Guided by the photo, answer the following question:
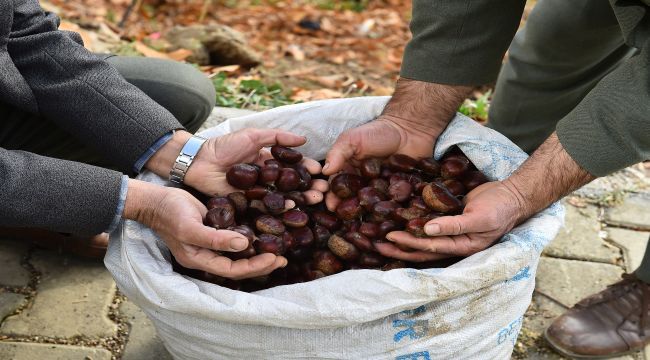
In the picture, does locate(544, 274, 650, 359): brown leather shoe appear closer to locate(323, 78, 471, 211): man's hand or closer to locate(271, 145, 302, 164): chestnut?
locate(323, 78, 471, 211): man's hand

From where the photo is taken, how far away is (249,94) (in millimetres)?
3645

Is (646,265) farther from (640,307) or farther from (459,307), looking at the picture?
(459,307)

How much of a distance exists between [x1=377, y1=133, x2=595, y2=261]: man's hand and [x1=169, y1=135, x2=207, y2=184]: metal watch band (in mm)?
604

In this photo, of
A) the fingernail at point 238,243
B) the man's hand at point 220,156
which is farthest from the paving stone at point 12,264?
the fingernail at point 238,243

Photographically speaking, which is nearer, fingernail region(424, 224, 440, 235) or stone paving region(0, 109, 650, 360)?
fingernail region(424, 224, 440, 235)

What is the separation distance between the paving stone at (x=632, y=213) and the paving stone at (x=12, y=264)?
7.57 feet

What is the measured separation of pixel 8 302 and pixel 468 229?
1548mm

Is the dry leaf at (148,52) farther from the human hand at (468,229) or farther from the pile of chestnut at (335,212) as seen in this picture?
the human hand at (468,229)

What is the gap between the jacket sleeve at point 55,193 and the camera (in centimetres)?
167

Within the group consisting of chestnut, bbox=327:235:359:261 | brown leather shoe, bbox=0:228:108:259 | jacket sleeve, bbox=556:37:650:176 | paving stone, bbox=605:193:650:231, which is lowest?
paving stone, bbox=605:193:650:231

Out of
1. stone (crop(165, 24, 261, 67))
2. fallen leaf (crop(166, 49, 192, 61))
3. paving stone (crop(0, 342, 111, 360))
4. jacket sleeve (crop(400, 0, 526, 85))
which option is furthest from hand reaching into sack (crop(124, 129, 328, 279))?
stone (crop(165, 24, 261, 67))

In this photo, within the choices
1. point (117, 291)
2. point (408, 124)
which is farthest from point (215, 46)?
point (408, 124)

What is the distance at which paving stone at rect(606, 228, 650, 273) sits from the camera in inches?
107

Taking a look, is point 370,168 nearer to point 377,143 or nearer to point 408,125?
point 377,143
